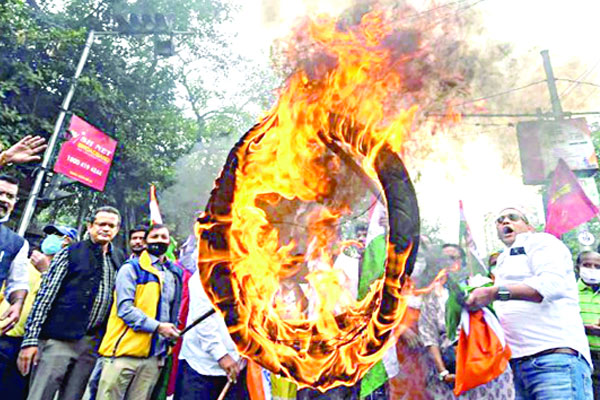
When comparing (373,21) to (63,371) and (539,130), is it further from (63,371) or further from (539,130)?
(539,130)

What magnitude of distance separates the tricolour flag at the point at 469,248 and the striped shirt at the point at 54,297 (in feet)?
11.8

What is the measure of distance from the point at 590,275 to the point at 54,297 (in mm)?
5431

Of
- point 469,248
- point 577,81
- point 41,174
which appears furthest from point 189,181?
point 469,248

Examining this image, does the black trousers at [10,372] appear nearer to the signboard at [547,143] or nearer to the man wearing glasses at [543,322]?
the man wearing glasses at [543,322]

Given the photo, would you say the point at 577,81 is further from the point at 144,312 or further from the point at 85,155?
the point at 85,155

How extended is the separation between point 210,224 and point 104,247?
2.01m

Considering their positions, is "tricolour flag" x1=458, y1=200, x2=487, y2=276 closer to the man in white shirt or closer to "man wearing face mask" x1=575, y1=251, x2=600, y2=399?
"man wearing face mask" x1=575, y1=251, x2=600, y2=399

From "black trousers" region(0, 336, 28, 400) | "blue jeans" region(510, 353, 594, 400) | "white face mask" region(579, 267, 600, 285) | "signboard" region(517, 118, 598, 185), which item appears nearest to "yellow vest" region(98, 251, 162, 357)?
"black trousers" region(0, 336, 28, 400)

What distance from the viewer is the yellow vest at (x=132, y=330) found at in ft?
13.3

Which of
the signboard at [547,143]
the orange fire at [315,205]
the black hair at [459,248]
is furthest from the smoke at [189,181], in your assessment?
the orange fire at [315,205]

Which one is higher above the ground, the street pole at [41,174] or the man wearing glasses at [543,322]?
the street pole at [41,174]

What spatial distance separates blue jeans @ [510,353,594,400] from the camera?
3.08 metres

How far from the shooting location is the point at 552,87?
926 cm

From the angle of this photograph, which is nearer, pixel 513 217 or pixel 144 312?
pixel 513 217
